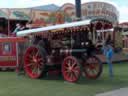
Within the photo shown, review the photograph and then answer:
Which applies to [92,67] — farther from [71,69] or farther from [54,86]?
[54,86]

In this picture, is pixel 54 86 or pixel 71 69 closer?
pixel 54 86

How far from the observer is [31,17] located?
96.2ft

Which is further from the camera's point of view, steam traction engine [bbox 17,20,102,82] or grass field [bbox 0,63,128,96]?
steam traction engine [bbox 17,20,102,82]

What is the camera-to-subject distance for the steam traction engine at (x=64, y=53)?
15.5 m

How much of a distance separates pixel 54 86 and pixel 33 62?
2.69 m

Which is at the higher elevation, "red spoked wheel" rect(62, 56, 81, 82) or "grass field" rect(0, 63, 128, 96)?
"red spoked wheel" rect(62, 56, 81, 82)

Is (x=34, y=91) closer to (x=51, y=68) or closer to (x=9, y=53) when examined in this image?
(x=51, y=68)

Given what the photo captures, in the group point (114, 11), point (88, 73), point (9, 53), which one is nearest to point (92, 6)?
point (114, 11)

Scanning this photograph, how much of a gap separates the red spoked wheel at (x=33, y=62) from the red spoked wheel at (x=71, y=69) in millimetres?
1171

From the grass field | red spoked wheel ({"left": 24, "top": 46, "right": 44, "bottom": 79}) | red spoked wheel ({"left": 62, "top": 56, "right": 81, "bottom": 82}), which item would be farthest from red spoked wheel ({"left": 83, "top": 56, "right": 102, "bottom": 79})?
red spoked wheel ({"left": 24, "top": 46, "right": 44, "bottom": 79})

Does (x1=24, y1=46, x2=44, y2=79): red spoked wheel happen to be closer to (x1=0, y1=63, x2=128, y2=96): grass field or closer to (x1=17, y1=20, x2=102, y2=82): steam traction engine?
(x1=17, y1=20, x2=102, y2=82): steam traction engine

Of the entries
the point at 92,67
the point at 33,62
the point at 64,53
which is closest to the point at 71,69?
the point at 64,53

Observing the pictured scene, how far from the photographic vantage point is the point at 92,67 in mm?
16578

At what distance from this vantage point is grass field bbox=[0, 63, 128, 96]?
1318cm
